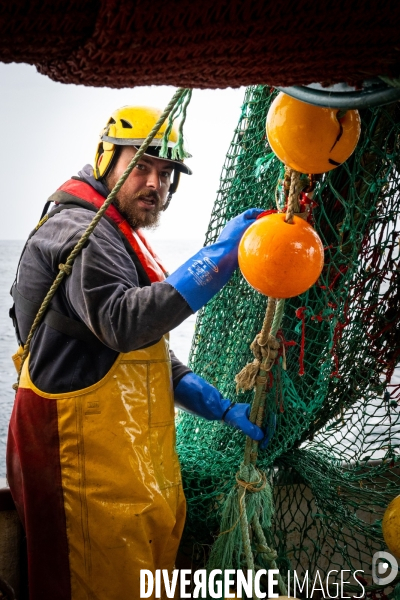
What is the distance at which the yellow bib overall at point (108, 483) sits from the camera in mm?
2270

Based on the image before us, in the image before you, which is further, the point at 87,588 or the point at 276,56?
the point at 87,588

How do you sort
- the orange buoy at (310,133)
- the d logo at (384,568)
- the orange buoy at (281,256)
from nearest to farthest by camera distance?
the orange buoy at (310,133) < the orange buoy at (281,256) < the d logo at (384,568)

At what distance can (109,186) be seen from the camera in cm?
266

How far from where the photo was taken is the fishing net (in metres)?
2.21

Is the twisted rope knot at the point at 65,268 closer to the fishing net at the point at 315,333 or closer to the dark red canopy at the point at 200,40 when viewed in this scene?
the fishing net at the point at 315,333

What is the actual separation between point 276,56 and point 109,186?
1.72 m

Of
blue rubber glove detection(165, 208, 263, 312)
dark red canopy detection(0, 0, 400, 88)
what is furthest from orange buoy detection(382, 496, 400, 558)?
dark red canopy detection(0, 0, 400, 88)

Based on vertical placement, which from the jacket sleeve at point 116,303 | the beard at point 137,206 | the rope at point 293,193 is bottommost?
the jacket sleeve at point 116,303

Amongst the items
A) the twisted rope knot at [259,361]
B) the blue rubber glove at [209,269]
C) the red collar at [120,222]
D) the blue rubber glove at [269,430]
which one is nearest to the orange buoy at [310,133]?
the blue rubber glove at [209,269]

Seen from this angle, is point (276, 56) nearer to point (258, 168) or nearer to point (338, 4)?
point (338, 4)

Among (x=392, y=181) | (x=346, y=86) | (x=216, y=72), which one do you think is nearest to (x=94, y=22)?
(x=216, y=72)

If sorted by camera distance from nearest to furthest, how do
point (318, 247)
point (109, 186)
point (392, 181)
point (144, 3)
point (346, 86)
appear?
1. point (144, 3)
2. point (346, 86)
3. point (318, 247)
4. point (392, 181)
5. point (109, 186)

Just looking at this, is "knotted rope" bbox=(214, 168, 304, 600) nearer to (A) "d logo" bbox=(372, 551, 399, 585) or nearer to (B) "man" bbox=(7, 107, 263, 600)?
(B) "man" bbox=(7, 107, 263, 600)

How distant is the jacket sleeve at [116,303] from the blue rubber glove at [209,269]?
4cm
